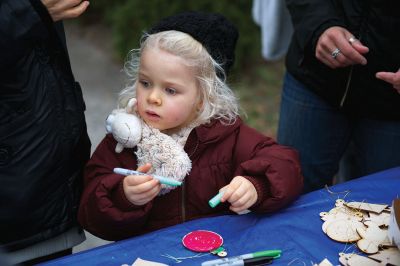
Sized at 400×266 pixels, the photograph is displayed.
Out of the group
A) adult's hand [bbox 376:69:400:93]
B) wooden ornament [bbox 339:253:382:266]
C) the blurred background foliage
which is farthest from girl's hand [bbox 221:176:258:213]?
the blurred background foliage

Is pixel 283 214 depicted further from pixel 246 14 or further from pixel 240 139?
pixel 246 14

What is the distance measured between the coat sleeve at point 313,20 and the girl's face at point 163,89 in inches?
19.4

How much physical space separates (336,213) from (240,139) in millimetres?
365

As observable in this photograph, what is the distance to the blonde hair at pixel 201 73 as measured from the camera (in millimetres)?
1571

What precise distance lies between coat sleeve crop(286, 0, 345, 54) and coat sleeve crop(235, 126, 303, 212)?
0.42 m

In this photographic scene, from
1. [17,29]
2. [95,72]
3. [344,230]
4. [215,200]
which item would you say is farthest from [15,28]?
[95,72]

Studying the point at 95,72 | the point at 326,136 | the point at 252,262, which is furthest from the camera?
the point at 95,72

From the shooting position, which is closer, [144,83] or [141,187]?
[141,187]

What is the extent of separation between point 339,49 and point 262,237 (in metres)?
0.69

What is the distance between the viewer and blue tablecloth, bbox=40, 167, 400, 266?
131cm

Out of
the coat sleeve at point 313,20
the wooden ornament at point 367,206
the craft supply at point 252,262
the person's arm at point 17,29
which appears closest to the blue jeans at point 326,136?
the coat sleeve at point 313,20

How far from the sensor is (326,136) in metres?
1.99

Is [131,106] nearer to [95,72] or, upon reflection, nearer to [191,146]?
[191,146]

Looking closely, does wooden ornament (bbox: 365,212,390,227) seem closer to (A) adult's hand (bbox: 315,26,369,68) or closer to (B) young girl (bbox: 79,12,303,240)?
(B) young girl (bbox: 79,12,303,240)
